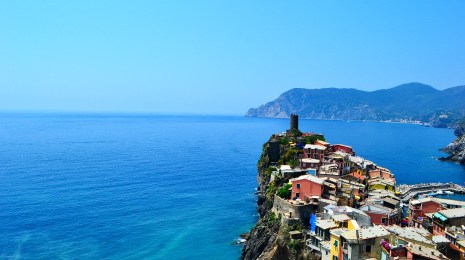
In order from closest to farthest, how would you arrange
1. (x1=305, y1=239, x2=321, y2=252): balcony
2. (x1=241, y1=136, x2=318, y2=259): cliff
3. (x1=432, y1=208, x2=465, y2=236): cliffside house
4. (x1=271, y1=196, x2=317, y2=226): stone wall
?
(x1=305, y1=239, x2=321, y2=252): balcony
(x1=432, y1=208, x2=465, y2=236): cliffside house
(x1=241, y1=136, x2=318, y2=259): cliff
(x1=271, y1=196, x2=317, y2=226): stone wall

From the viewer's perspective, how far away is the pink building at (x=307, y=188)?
42.5 meters

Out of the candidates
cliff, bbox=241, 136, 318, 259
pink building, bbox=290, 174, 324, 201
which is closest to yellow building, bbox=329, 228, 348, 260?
cliff, bbox=241, 136, 318, 259

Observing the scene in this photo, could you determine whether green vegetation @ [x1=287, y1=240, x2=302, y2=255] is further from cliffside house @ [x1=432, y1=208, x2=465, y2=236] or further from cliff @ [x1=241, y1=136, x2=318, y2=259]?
cliffside house @ [x1=432, y1=208, x2=465, y2=236]

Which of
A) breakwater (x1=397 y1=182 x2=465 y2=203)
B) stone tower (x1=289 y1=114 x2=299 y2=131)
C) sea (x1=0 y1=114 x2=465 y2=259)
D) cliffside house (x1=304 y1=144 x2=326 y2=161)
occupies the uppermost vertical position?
stone tower (x1=289 y1=114 x2=299 y2=131)

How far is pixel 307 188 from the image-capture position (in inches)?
1699

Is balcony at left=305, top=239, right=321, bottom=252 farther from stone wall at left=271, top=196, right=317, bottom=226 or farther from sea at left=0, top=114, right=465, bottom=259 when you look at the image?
sea at left=0, top=114, right=465, bottom=259

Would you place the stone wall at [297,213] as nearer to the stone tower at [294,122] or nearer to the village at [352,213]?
the village at [352,213]

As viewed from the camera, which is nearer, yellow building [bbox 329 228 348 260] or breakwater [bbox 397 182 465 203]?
yellow building [bbox 329 228 348 260]

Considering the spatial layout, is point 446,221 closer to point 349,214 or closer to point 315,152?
point 349,214

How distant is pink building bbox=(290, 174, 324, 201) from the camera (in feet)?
140

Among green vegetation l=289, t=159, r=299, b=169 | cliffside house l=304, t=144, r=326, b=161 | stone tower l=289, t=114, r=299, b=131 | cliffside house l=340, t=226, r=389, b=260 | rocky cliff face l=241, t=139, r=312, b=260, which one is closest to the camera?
cliffside house l=340, t=226, r=389, b=260

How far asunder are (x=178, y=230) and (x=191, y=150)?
80.3 m

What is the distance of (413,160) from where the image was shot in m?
119

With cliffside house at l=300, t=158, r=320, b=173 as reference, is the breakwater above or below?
below
